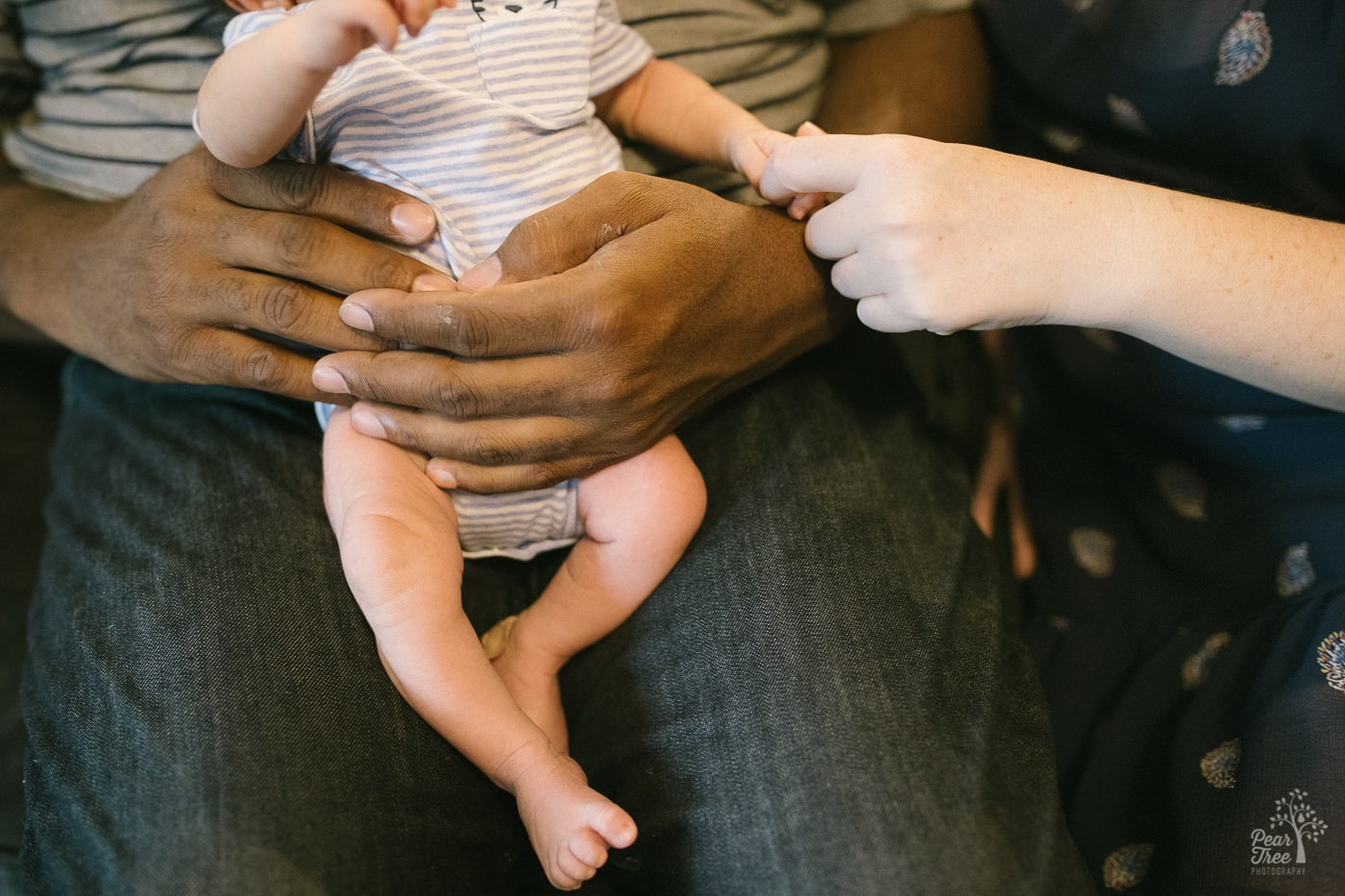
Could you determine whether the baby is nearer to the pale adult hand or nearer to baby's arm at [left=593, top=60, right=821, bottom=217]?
baby's arm at [left=593, top=60, right=821, bottom=217]

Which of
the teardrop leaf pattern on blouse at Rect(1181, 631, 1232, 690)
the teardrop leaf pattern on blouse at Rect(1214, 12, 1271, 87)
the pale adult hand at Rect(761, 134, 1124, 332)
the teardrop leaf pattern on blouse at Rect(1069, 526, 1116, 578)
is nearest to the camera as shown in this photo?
the pale adult hand at Rect(761, 134, 1124, 332)

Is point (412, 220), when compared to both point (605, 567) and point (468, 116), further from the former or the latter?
point (605, 567)

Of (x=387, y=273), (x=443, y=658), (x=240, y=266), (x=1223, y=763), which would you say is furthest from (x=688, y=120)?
(x=1223, y=763)

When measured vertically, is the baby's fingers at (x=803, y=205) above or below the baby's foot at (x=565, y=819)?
above

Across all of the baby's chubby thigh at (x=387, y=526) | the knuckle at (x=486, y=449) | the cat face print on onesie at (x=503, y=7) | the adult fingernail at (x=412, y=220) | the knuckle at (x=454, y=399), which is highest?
the cat face print on onesie at (x=503, y=7)

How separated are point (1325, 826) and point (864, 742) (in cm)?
38

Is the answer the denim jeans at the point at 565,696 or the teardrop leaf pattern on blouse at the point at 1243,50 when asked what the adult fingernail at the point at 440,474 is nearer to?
the denim jeans at the point at 565,696

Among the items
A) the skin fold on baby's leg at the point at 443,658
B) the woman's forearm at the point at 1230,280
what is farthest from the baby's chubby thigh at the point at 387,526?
the woman's forearm at the point at 1230,280

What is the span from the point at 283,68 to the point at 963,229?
1.72 ft

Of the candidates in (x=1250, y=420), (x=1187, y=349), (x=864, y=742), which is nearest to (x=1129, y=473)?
(x=1250, y=420)

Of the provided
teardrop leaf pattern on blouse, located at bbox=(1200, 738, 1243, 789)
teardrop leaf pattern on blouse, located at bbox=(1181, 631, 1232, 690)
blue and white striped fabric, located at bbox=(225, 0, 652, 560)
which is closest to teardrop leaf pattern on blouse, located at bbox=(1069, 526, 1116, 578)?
teardrop leaf pattern on blouse, located at bbox=(1181, 631, 1232, 690)

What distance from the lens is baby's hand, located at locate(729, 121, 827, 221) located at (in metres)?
0.82

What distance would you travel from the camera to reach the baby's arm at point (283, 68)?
0.58m

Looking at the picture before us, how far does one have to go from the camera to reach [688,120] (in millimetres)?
899
